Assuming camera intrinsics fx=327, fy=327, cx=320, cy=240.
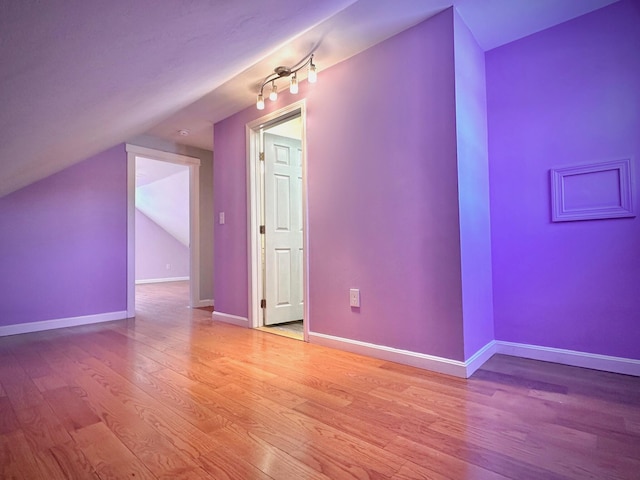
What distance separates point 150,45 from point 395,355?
6.62ft

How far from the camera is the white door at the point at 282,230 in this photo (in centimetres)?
320

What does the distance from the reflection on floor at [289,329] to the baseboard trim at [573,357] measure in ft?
5.06

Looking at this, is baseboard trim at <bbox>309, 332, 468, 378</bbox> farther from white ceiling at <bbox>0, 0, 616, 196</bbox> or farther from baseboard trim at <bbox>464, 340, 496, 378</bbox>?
white ceiling at <bbox>0, 0, 616, 196</bbox>

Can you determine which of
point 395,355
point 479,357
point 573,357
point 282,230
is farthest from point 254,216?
point 573,357

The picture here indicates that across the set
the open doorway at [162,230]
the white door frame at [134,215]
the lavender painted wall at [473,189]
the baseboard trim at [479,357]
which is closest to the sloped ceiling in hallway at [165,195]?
the open doorway at [162,230]

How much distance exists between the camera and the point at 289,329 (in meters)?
3.06

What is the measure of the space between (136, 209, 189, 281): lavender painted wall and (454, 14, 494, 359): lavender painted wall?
25.9ft

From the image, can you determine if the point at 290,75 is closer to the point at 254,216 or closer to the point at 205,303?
the point at 254,216

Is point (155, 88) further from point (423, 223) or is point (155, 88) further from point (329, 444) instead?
point (329, 444)

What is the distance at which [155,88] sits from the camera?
69.5 inches

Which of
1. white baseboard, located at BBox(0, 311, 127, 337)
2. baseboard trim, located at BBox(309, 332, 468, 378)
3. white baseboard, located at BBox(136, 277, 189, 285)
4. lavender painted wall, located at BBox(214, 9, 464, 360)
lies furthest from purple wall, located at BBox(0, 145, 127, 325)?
white baseboard, located at BBox(136, 277, 189, 285)

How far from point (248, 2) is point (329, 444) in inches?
64.3

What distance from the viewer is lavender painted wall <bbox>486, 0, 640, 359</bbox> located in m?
1.88

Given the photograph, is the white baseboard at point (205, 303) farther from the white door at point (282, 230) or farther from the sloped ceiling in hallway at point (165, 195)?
the sloped ceiling in hallway at point (165, 195)
